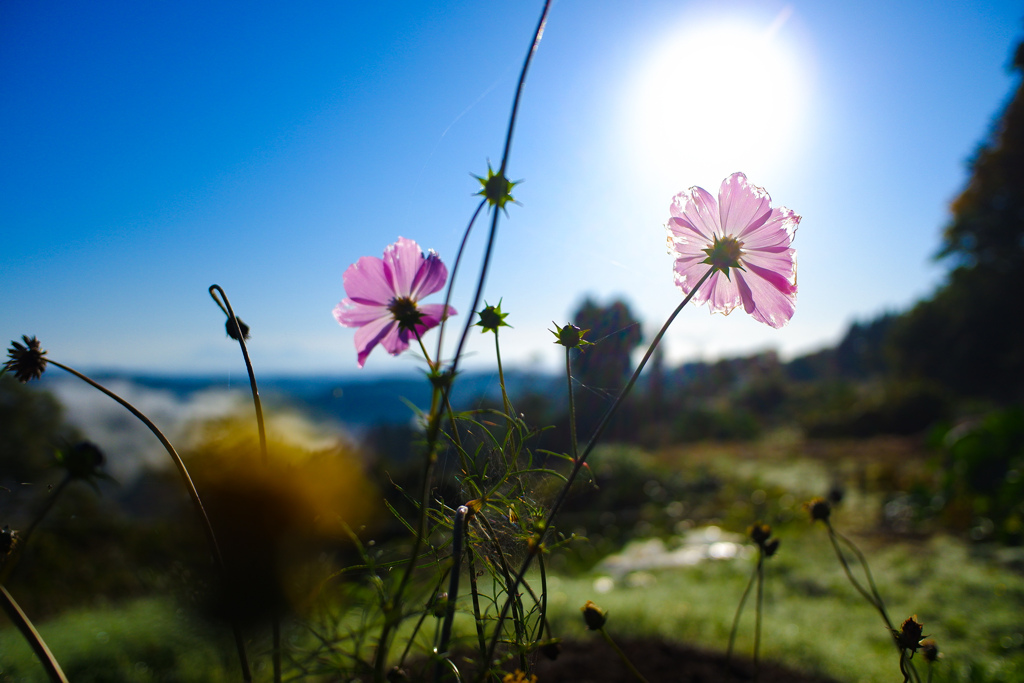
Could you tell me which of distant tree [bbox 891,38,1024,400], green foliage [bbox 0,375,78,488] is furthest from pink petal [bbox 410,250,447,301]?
distant tree [bbox 891,38,1024,400]

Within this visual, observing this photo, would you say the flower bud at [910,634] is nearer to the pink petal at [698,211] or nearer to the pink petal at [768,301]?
the pink petal at [768,301]

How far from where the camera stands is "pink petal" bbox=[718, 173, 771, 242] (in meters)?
0.55

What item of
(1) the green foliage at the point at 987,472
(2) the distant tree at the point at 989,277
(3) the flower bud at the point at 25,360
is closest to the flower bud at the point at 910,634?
(3) the flower bud at the point at 25,360

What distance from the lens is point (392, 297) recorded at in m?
0.52

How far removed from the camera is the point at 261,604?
1.24 m

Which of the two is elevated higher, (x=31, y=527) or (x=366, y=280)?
(x=366, y=280)

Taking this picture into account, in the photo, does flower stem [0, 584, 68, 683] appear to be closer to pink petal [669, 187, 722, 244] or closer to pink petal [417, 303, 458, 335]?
pink petal [417, 303, 458, 335]

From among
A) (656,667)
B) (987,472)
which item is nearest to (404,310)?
(656,667)

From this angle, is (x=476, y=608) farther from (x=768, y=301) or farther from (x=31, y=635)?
(x=768, y=301)

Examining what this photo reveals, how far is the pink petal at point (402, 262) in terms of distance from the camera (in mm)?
502

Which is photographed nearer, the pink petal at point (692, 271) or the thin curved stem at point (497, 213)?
the thin curved stem at point (497, 213)

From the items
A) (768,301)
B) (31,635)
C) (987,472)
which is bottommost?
(31,635)

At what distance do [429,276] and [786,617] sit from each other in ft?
8.27

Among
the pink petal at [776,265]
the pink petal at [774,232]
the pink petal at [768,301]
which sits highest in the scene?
the pink petal at [774,232]
